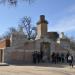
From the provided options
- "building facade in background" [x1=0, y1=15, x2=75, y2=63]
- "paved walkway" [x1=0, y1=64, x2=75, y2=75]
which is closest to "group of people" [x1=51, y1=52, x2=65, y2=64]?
"building facade in background" [x1=0, y1=15, x2=75, y2=63]

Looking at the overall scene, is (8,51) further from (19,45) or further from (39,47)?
(39,47)

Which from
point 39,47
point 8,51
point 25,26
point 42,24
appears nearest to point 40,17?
point 42,24

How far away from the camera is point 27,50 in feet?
135

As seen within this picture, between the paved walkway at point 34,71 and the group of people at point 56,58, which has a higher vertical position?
the group of people at point 56,58

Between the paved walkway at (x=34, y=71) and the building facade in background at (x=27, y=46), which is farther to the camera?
the building facade in background at (x=27, y=46)

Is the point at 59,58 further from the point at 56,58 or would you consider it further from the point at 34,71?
the point at 34,71

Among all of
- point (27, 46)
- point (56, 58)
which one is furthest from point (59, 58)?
point (27, 46)

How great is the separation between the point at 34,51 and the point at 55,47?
4.02 meters

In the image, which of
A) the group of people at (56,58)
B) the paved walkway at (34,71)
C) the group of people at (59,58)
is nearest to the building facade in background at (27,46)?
the group of people at (59,58)

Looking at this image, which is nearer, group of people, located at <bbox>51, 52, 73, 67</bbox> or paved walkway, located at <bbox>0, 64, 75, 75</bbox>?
paved walkway, located at <bbox>0, 64, 75, 75</bbox>

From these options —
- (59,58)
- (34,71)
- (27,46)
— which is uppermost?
→ (27,46)

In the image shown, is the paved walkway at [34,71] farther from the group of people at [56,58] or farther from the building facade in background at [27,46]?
the group of people at [56,58]

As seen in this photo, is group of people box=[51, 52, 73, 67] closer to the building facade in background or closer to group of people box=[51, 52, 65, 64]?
group of people box=[51, 52, 65, 64]

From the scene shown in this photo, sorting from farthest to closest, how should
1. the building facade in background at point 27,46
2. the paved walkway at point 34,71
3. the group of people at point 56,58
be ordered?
the group of people at point 56,58 < the building facade in background at point 27,46 < the paved walkway at point 34,71
